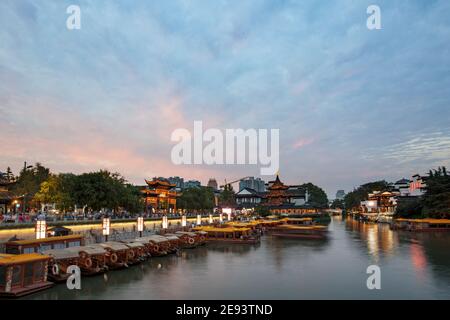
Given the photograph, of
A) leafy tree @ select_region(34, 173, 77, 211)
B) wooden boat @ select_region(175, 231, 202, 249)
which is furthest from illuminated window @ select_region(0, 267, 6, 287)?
leafy tree @ select_region(34, 173, 77, 211)

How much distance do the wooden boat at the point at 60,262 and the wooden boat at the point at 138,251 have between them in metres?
6.65

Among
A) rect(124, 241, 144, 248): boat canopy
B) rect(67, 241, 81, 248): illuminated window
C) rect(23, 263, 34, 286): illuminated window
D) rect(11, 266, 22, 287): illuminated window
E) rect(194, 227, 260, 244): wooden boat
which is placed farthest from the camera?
rect(194, 227, 260, 244): wooden boat

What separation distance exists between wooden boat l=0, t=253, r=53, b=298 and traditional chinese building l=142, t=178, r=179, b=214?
74.8 meters

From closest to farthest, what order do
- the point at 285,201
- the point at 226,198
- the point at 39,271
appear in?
the point at 39,271, the point at 226,198, the point at 285,201

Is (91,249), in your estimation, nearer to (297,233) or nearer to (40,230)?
(40,230)

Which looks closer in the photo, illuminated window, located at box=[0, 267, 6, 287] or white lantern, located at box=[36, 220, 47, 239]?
illuminated window, located at box=[0, 267, 6, 287]

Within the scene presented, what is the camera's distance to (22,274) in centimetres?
2089

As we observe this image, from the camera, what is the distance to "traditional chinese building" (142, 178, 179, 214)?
101 metres

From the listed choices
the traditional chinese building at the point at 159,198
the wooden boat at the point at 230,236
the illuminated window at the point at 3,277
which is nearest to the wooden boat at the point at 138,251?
the illuminated window at the point at 3,277

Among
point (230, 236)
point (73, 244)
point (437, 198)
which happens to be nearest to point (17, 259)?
point (73, 244)

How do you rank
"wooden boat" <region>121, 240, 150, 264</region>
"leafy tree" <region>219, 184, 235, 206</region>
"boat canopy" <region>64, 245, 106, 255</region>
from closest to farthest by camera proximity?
"boat canopy" <region>64, 245, 106, 255</region> < "wooden boat" <region>121, 240, 150, 264</region> < "leafy tree" <region>219, 184, 235, 206</region>

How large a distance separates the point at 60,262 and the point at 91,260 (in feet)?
8.45

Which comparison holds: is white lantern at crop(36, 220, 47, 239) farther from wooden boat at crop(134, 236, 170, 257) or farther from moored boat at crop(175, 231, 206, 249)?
moored boat at crop(175, 231, 206, 249)

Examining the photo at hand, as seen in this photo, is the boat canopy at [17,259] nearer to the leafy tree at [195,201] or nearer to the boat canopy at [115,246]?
the boat canopy at [115,246]
